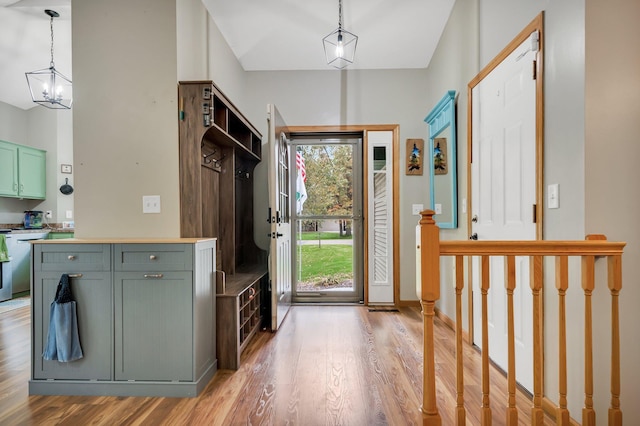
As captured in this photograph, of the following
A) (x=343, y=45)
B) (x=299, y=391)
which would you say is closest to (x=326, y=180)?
(x=343, y=45)

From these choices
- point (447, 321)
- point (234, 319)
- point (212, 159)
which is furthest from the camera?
point (447, 321)

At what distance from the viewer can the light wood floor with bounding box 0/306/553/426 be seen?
1735 mm

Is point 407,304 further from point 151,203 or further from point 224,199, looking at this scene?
point 151,203

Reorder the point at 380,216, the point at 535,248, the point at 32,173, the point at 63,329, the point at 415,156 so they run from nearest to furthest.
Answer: the point at 535,248
the point at 63,329
the point at 415,156
the point at 380,216
the point at 32,173

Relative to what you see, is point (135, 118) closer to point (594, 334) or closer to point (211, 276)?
point (211, 276)

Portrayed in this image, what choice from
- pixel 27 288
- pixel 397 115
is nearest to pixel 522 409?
pixel 397 115

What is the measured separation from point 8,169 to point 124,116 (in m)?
3.96

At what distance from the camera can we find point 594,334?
151 centimetres

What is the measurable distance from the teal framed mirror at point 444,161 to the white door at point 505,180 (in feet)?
1.12

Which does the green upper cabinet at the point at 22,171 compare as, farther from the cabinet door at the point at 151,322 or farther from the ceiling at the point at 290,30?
the cabinet door at the point at 151,322

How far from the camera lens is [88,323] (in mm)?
1988

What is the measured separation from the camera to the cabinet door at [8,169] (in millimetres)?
4586

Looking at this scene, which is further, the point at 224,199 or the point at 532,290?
the point at 224,199

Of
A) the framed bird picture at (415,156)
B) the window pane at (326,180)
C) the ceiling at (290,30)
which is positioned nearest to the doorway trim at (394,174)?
the framed bird picture at (415,156)
